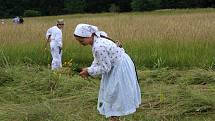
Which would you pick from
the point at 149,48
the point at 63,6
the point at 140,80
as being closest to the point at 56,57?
the point at 149,48

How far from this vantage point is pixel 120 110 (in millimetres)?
4766

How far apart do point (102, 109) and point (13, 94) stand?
8.44 ft

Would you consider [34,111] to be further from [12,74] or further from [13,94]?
[12,74]

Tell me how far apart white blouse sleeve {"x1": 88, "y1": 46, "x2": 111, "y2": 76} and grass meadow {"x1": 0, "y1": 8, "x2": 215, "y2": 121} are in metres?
1.14

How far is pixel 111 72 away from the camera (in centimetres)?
473

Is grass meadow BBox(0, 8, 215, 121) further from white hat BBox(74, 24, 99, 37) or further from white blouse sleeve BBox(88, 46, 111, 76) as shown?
white hat BBox(74, 24, 99, 37)

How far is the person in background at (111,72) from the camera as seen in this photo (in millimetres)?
4621

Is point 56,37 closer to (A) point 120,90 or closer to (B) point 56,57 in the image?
(B) point 56,57

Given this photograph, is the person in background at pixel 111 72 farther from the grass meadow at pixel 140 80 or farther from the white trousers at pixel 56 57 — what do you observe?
the white trousers at pixel 56 57

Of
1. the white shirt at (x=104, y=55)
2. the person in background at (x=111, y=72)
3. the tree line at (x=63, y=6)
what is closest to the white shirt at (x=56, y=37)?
the person in background at (x=111, y=72)

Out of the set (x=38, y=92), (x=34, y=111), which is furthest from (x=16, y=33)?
(x=34, y=111)

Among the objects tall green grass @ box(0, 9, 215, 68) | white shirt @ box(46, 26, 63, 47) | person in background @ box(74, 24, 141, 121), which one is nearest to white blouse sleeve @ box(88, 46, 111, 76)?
person in background @ box(74, 24, 141, 121)

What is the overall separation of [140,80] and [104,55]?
3.44 meters

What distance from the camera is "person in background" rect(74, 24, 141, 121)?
15.2 ft
